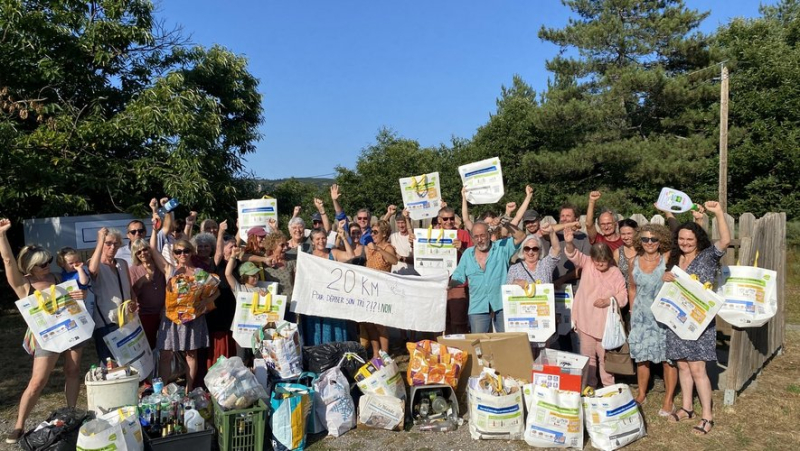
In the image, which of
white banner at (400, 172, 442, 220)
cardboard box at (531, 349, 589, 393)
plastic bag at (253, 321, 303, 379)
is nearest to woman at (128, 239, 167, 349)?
plastic bag at (253, 321, 303, 379)

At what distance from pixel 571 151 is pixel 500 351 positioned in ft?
62.6

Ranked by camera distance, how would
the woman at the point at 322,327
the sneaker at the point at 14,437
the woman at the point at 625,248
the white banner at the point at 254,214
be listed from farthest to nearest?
the white banner at the point at 254,214 → the woman at the point at 322,327 → the woman at the point at 625,248 → the sneaker at the point at 14,437

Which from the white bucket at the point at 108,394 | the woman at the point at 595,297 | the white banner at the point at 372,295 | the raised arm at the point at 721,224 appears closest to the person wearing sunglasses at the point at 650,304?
the woman at the point at 595,297

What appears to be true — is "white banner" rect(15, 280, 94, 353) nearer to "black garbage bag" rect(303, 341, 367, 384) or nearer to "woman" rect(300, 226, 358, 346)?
"black garbage bag" rect(303, 341, 367, 384)

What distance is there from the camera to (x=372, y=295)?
260 inches

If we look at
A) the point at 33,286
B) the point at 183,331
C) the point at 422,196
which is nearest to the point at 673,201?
the point at 422,196

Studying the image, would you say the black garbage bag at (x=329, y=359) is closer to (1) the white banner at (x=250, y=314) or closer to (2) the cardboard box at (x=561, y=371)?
(1) the white banner at (x=250, y=314)

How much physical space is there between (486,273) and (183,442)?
3470 millimetres

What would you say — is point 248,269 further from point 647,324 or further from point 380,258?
point 647,324

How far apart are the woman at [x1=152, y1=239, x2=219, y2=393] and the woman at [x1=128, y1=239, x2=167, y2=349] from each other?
131 mm

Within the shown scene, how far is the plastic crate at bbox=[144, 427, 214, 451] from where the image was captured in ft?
14.7

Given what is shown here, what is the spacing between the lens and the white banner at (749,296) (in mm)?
5535

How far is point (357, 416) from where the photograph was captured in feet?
18.1

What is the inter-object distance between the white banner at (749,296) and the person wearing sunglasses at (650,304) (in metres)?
0.71
